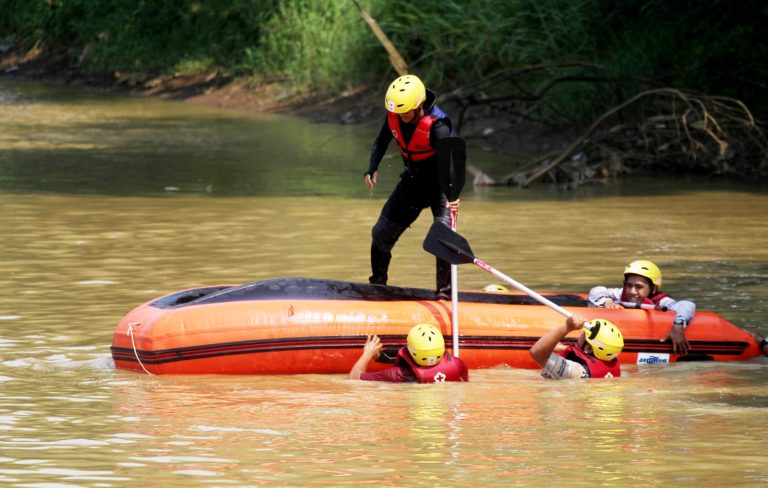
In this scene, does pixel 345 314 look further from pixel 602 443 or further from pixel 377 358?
pixel 602 443

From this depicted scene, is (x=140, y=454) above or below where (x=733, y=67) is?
below

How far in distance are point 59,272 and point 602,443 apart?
656cm

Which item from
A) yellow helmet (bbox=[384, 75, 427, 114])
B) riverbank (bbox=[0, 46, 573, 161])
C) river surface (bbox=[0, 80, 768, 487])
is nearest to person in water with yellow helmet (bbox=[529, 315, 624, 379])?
river surface (bbox=[0, 80, 768, 487])

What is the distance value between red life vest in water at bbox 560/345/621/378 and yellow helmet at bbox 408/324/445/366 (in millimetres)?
885

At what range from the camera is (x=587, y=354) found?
30.5ft

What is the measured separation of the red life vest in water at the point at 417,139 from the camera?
9.81 meters

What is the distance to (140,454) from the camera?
23.2 feet


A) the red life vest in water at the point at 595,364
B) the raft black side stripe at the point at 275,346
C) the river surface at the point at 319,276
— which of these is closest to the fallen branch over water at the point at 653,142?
the river surface at the point at 319,276

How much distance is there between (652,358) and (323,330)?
2184 mm

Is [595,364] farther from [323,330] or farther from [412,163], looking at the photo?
[412,163]

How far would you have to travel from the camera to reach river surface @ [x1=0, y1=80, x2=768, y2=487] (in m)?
6.93

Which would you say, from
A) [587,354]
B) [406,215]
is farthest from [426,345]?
[406,215]

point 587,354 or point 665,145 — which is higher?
point 665,145

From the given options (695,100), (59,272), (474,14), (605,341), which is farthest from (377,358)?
(474,14)
